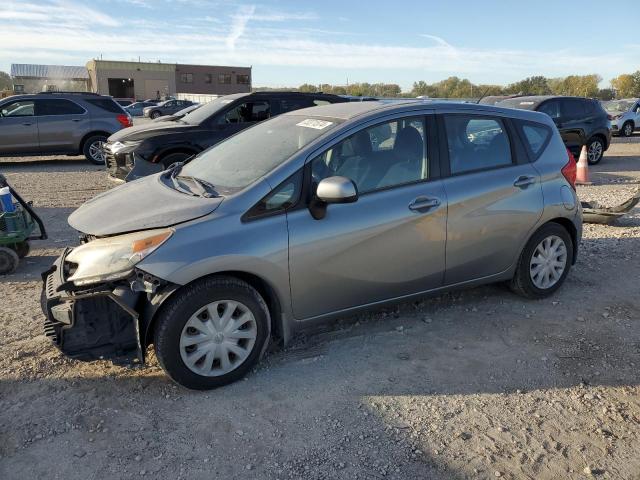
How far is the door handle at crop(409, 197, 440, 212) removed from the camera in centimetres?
392

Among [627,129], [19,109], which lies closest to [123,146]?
[19,109]

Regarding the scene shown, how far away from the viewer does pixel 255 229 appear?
338cm

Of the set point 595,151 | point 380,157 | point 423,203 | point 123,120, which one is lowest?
point 595,151

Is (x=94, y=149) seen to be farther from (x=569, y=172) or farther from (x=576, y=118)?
(x=576, y=118)

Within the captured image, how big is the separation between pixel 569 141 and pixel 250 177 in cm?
1186

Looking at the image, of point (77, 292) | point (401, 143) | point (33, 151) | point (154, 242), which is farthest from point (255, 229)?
point (33, 151)

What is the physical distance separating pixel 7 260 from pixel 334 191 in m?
3.77

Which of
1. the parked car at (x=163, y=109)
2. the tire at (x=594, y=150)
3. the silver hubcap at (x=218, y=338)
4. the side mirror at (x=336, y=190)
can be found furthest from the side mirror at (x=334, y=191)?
the parked car at (x=163, y=109)

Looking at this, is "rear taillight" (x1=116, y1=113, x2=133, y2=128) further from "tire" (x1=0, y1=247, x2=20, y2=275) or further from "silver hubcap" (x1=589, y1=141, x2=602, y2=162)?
"silver hubcap" (x1=589, y1=141, x2=602, y2=162)

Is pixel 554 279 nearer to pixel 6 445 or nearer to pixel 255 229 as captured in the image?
pixel 255 229

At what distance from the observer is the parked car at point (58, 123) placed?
12641 millimetres

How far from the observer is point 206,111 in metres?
9.36

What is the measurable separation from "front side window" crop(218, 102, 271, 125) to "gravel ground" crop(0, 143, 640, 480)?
17.1 feet

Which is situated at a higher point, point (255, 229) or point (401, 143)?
point (401, 143)
